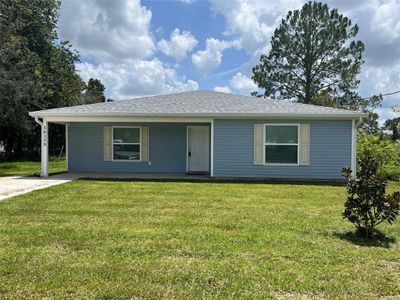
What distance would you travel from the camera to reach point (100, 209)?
7809 millimetres

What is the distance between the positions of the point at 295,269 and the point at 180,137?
11992mm

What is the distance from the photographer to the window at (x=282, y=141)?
14039 millimetres

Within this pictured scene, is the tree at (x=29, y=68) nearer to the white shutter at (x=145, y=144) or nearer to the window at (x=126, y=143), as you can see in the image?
the window at (x=126, y=143)

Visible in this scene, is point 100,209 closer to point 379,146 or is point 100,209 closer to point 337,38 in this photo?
point 379,146

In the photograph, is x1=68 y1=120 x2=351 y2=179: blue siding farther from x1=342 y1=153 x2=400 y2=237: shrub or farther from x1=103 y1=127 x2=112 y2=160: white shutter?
x1=342 y1=153 x2=400 y2=237: shrub

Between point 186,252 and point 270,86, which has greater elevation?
point 270,86

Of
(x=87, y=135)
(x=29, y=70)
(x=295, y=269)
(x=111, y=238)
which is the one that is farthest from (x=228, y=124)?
(x=29, y=70)

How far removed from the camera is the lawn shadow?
5.51 metres

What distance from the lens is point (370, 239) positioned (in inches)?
228

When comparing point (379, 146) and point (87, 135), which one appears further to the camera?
point (379, 146)

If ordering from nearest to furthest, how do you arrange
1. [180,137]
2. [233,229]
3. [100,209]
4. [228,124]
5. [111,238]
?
[111,238], [233,229], [100,209], [228,124], [180,137]

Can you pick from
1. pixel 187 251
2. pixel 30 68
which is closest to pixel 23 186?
pixel 187 251

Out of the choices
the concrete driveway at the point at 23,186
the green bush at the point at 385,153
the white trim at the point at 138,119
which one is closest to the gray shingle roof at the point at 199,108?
the white trim at the point at 138,119

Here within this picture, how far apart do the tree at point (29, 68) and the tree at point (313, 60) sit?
14.6 m
